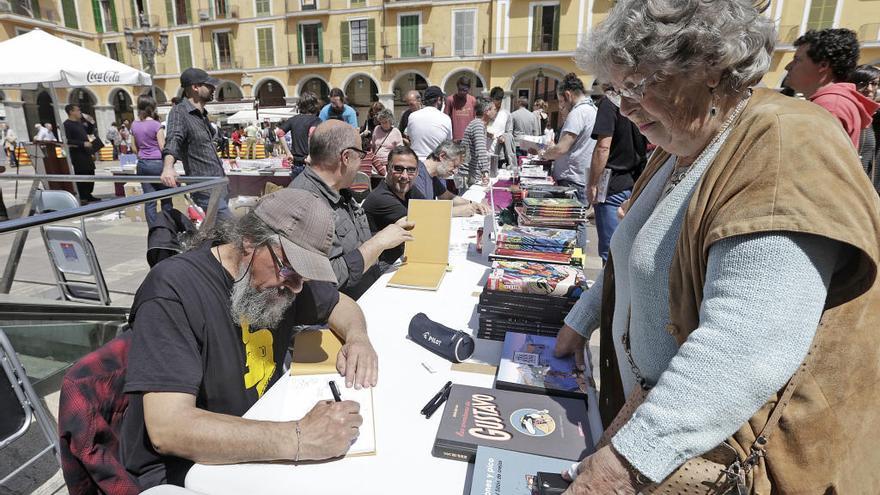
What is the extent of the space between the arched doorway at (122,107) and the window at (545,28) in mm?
25248

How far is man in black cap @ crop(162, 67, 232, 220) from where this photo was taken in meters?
4.05

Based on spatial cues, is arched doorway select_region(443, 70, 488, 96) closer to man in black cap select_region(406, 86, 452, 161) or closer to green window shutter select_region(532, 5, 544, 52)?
green window shutter select_region(532, 5, 544, 52)

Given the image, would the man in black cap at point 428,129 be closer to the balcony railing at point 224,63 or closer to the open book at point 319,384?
the open book at point 319,384

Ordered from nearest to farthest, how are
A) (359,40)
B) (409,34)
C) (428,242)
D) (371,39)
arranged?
(428,242) → (409,34) → (371,39) → (359,40)

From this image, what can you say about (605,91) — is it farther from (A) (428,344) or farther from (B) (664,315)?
(A) (428,344)

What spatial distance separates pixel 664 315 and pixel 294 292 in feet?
3.34

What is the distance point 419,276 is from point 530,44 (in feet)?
71.8

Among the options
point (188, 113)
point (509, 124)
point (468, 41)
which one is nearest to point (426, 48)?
point (468, 41)

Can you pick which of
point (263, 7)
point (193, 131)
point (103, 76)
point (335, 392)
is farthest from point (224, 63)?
point (335, 392)

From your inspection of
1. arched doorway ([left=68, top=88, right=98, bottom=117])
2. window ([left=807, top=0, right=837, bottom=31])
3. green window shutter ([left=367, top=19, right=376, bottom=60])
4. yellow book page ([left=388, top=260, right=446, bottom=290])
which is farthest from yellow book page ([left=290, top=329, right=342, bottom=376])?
arched doorway ([left=68, top=88, right=98, bottom=117])

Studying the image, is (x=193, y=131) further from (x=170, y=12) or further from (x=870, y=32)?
(x=170, y=12)

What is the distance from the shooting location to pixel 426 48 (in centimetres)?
2270

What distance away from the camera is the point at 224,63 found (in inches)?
1051

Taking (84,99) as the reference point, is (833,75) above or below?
above
